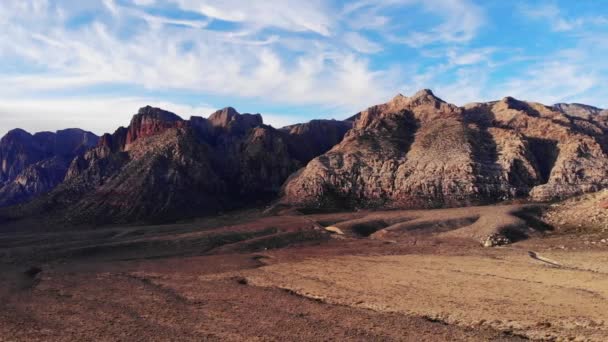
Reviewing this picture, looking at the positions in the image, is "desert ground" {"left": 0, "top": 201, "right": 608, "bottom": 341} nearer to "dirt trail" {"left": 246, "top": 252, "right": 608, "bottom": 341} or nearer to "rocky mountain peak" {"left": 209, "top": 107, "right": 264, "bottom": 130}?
"dirt trail" {"left": 246, "top": 252, "right": 608, "bottom": 341}

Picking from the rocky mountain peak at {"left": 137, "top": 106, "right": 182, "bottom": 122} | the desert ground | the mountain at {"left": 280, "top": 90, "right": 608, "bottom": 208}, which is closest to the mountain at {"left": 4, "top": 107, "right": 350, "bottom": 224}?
the rocky mountain peak at {"left": 137, "top": 106, "right": 182, "bottom": 122}

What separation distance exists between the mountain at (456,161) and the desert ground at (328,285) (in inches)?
1068

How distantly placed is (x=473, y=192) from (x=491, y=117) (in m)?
40.6

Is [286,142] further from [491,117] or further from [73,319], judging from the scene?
[73,319]

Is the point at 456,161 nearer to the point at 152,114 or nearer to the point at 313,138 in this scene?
the point at 313,138

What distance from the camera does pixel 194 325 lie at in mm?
27703

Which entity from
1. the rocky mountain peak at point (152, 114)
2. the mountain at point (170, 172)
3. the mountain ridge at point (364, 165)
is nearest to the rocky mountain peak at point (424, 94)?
the mountain ridge at point (364, 165)

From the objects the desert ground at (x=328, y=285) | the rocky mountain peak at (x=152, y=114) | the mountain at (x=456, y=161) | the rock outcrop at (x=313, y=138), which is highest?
the rocky mountain peak at (x=152, y=114)

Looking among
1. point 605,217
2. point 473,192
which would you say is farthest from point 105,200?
point 605,217

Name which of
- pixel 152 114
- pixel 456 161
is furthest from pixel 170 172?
pixel 456 161

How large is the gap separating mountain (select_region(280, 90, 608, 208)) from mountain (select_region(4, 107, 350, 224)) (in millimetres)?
20734

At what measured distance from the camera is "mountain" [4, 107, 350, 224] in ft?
394

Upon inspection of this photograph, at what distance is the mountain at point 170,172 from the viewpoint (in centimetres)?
12012

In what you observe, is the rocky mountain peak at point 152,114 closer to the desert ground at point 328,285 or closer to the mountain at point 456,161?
the mountain at point 456,161
